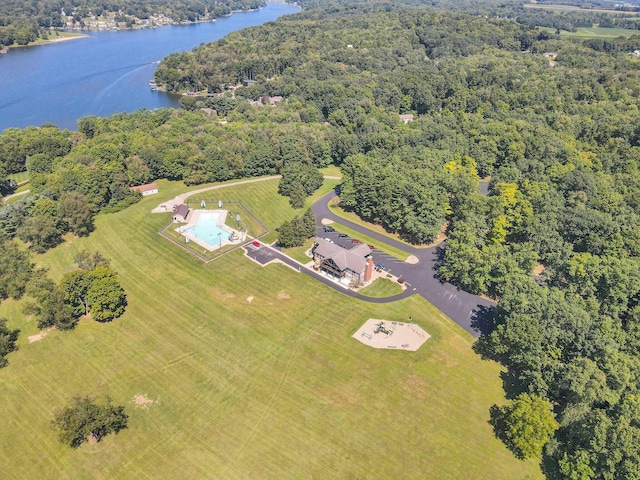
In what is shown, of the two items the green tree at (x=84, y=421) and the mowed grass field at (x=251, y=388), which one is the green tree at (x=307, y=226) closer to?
the mowed grass field at (x=251, y=388)

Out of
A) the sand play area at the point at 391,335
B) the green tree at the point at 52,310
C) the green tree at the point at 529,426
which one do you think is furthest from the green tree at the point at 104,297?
the green tree at the point at 529,426

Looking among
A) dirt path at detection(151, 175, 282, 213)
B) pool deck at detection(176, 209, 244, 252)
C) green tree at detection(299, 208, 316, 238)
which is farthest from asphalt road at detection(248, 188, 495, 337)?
dirt path at detection(151, 175, 282, 213)

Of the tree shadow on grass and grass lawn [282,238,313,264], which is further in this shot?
grass lawn [282,238,313,264]

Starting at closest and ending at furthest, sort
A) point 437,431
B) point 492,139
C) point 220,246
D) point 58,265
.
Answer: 1. point 437,431
2. point 58,265
3. point 220,246
4. point 492,139

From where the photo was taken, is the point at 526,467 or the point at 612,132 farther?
the point at 612,132

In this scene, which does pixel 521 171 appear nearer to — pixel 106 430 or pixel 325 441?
pixel 325 441

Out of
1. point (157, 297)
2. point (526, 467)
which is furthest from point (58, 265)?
point (526, 467)

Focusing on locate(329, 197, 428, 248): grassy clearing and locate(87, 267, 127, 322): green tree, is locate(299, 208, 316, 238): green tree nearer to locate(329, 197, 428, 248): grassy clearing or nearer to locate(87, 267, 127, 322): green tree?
locate(329, 197, 428, 248): grassy clearing
